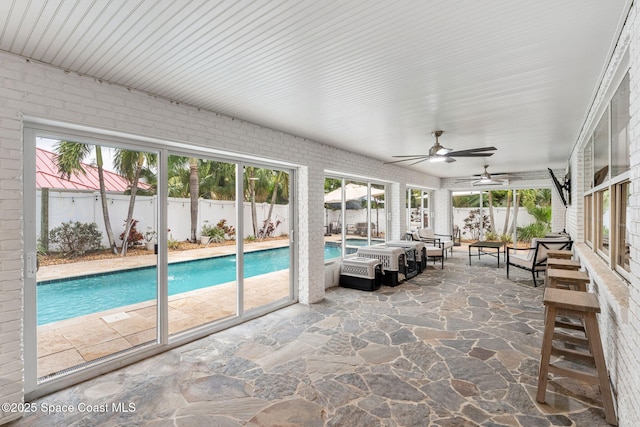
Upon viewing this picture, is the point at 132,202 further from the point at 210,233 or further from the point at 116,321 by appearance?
the point at 116,321

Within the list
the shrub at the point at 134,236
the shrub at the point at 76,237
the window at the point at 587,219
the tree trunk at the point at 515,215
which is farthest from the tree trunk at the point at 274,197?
the tree trunk at the point at 515,215

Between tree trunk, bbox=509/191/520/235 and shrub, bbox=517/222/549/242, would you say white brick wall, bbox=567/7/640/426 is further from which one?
shrub, bbox=517/222/549/242

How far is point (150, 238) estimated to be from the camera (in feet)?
10.3

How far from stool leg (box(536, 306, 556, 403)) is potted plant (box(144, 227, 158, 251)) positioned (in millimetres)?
3495

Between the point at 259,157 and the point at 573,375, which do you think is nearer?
the point at 573,375

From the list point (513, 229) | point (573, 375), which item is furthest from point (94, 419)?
point (513, 229)

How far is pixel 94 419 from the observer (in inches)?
83.5

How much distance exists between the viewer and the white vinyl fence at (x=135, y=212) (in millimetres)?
2580

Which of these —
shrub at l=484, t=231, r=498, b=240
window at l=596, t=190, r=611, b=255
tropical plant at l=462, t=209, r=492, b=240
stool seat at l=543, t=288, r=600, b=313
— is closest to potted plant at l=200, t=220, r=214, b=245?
stool seat at l=543, t=288, r=600, b=313

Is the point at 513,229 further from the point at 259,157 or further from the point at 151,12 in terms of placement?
the point at 151,12

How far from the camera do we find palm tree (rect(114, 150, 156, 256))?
2.97 metres

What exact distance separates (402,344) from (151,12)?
3440mm

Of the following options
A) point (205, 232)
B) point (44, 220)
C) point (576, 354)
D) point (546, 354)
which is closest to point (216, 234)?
point (205, 232)

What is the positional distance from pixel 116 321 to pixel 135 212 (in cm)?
112
